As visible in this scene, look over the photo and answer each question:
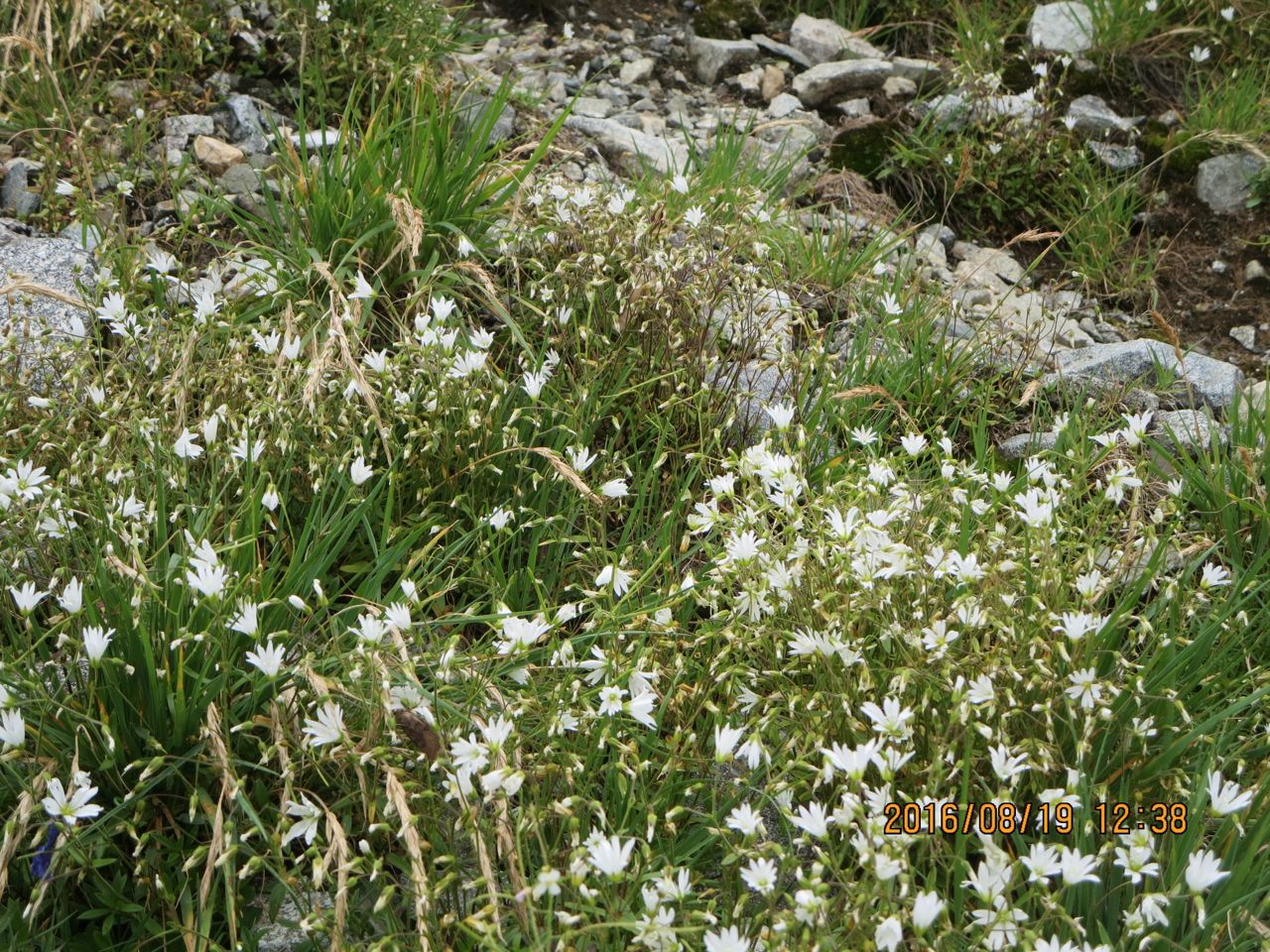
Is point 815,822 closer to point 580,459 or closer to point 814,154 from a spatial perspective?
point 580,459

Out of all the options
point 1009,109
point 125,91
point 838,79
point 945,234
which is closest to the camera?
point 125,91

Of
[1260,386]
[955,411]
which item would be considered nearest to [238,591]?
[955,411]

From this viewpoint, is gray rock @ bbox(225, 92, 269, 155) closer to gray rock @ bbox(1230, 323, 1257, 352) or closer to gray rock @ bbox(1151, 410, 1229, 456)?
gray rock @ bbox(1151, 410, 1229, 456)

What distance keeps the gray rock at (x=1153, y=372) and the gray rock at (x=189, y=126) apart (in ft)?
11.0

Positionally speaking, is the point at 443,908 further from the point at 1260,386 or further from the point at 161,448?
the point at 1260,386

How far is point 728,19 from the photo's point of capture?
6371mm

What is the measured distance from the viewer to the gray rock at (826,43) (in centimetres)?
604

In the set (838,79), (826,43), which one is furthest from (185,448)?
(826,43)

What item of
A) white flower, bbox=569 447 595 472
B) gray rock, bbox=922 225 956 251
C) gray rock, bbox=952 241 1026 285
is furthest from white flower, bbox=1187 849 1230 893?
gray rock, bbox=922 225 956 251

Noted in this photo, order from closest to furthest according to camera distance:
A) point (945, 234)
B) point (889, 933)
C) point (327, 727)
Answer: point (889, 933)
point (327, 727)
point (945, 234)

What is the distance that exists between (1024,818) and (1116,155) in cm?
409

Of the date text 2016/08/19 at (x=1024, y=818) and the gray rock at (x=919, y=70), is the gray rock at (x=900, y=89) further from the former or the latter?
the date text 2016/08/19 at (x=1024, y=818)

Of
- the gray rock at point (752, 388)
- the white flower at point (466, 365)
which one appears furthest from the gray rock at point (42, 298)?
the gray rock at point (752, 388)

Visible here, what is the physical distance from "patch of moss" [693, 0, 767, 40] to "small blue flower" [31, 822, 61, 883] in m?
5.40
